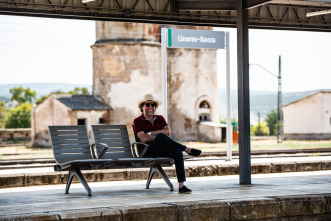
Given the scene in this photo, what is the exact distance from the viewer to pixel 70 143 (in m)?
9.32

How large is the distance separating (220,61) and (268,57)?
16193 mm

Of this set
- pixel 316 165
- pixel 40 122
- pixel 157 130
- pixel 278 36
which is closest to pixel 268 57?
pixel 278 36

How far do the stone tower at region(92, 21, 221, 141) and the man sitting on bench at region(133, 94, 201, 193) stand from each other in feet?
96.1

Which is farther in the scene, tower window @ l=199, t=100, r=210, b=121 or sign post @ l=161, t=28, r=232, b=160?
tower window @ l=199, t=100, r=210, b=121

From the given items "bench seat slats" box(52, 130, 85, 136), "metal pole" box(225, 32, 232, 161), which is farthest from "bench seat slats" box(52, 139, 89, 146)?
"metal pole" box(225, 32, 232, 161)

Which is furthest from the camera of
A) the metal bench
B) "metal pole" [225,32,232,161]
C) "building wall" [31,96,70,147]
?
"building wall" [31,96,70,147]

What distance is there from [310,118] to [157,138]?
43981mm

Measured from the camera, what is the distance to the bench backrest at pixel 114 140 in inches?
379

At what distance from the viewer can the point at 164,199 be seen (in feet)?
25.2

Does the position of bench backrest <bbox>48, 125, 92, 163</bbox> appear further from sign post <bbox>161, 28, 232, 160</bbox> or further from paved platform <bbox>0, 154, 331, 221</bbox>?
sign post <bbox>161, 28, 232, 160</bbox>

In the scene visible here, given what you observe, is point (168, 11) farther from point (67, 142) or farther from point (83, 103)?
point (83, 103)

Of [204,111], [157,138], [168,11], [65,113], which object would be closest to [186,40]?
[168,11]

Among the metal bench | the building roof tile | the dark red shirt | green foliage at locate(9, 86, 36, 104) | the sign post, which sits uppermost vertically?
green foliage at locate(9, 86, 36, 104)

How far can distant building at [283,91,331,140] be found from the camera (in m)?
49.7
